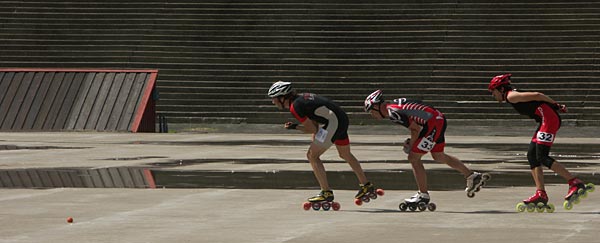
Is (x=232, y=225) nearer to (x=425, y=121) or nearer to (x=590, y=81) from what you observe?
(x=425, y=121)

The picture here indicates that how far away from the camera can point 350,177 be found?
19.9 metres

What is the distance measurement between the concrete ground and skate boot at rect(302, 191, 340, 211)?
82mm

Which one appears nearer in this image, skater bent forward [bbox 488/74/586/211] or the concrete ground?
the concrete ground

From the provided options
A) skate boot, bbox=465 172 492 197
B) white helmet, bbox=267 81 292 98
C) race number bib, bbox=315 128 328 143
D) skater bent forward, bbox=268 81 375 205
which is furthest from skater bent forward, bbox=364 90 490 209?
white helmet, bbox=267 81 292 98

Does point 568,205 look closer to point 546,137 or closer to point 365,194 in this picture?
point 546,137

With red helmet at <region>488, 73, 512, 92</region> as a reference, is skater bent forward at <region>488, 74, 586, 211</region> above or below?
below

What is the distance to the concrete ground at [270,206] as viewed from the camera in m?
12.8

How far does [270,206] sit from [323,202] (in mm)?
847

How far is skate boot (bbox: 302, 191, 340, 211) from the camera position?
593 inches

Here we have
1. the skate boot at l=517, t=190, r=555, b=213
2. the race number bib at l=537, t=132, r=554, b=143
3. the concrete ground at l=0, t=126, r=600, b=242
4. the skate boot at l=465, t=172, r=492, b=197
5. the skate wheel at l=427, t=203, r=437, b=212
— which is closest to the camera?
the concrete ground at l=0, t=126, r=600, b=242

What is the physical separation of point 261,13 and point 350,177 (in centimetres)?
2179

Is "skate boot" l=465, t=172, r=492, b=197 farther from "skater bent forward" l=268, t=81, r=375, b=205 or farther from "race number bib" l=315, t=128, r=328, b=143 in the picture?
"race number bib" l=315, t=128, r=328, b=143

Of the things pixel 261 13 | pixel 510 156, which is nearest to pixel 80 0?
pixel 261 13

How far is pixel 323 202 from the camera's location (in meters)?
15.1
